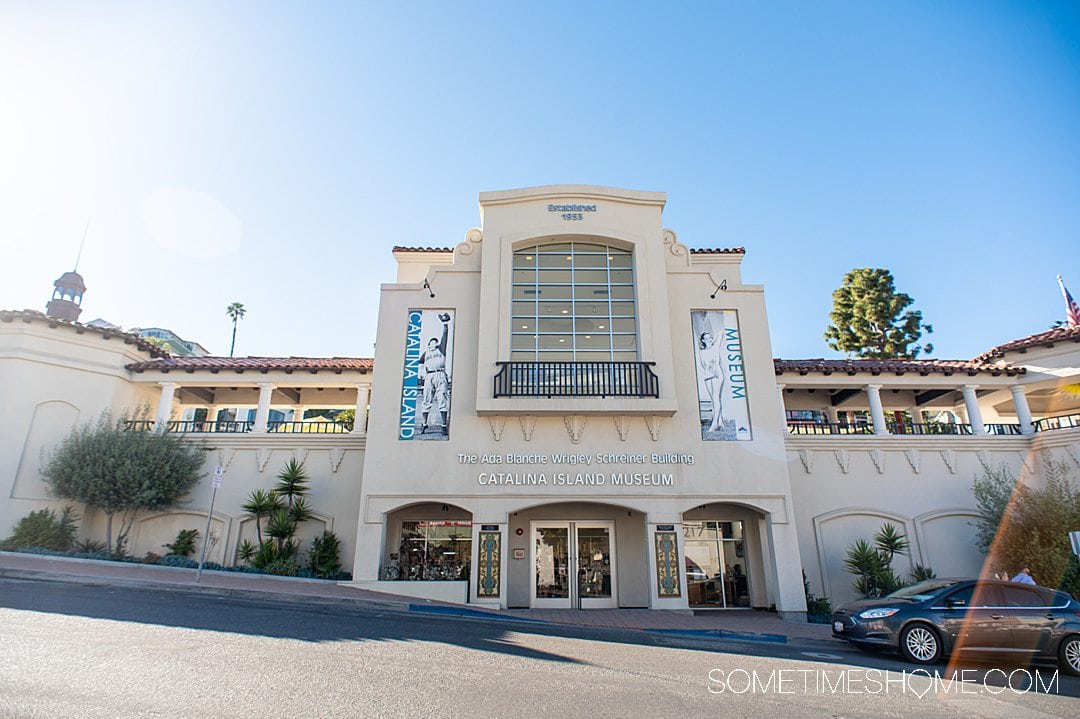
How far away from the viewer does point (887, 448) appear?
731 inches

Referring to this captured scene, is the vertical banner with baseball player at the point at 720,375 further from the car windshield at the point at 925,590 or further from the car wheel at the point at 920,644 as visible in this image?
the car wheel at the point at 920,644

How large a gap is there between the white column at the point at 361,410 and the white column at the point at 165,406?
21.4 feet

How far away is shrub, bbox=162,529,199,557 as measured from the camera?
17781 millimetres

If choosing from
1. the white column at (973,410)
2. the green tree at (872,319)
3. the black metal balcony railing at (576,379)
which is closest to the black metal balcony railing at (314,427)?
the black metal balcony railing at (576,379)

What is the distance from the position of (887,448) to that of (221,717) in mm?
19704

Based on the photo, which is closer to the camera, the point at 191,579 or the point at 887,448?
the point at 191,579

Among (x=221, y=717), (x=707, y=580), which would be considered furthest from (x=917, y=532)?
(x=221, y=717)

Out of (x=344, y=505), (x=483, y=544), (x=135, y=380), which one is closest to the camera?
(x=483, y=544)

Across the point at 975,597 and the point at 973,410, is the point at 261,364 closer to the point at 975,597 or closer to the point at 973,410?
the point at 975,597

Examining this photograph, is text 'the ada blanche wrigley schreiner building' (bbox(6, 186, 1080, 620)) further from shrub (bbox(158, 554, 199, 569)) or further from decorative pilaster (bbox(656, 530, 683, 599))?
shrub (bbox(158, 554, 199, 569))

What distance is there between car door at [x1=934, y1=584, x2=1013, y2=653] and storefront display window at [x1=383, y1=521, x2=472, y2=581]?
1174cm

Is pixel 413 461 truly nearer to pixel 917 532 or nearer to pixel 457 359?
pixel 457 359

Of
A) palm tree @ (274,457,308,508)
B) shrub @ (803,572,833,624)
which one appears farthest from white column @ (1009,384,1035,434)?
palm tree @ (274,457,308,508)

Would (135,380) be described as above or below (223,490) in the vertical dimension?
above
